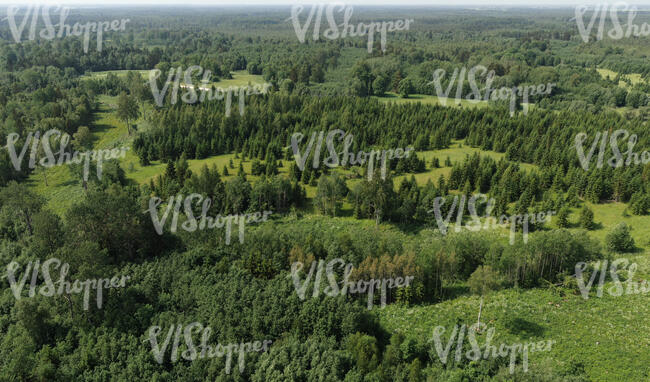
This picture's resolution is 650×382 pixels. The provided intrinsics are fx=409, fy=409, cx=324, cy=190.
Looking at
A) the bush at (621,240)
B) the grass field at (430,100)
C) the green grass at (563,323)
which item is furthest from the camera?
the grass field at (430,100)

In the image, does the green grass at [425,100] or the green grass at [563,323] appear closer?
the green grass at [563,323]

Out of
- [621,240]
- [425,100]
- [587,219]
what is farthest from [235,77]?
[621,240]

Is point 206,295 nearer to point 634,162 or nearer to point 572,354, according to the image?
point 572,354

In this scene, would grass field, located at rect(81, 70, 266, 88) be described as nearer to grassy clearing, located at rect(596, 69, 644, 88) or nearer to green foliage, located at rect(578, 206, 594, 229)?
green foliage, located at rect(578, 206, 594, 229)

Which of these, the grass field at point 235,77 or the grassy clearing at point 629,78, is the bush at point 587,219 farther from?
the grassy clearing at point 629,78

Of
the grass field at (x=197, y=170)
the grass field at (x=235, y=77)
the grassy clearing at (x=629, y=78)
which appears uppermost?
the grassy clearing at (x=629, y=78)

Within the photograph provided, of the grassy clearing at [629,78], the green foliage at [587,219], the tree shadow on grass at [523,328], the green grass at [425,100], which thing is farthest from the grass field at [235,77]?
the grassy clearing at [629,78]

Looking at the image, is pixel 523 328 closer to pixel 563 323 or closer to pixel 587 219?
pixel 563 323

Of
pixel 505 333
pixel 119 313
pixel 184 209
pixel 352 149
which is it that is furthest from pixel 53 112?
pixel 505 333

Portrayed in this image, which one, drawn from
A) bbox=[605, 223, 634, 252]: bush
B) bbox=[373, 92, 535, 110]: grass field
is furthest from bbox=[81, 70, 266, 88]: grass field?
bbox=[605, 223, 634, 252]: bush
